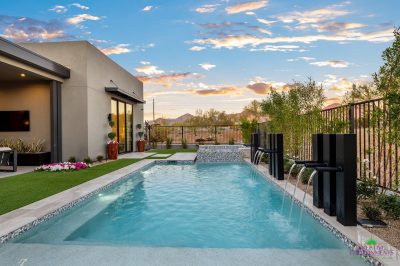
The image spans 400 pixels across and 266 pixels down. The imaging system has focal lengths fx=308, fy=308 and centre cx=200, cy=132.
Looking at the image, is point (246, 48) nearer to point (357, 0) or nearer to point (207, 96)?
point (357, 0)

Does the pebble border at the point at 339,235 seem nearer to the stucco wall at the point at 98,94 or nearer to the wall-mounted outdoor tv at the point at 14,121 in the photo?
the stucco wall at the point at 98,94

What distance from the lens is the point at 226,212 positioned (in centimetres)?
547

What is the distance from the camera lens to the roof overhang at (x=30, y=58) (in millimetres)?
7879

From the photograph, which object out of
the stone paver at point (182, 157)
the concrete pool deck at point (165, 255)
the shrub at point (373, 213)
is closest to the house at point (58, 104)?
the stone paver at point (182, 157)

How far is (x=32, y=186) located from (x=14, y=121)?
21.6 ft

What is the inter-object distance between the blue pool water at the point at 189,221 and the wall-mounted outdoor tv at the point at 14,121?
6547mm

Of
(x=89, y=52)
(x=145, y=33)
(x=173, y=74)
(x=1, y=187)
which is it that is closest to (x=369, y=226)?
(x=1, y=187)

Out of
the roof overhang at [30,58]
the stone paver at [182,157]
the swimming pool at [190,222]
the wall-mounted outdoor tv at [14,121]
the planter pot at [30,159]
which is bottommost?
Answer: the swimming pool at [190,222]

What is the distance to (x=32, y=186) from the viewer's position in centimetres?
671

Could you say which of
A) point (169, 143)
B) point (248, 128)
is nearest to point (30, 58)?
point (248, 128)

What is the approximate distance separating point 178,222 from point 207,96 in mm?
21978

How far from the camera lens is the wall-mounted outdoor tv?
470 inches

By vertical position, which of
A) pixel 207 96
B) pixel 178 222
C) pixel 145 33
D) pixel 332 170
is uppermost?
pixel 145 33

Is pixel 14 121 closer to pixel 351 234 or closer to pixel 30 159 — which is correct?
pixel 30 159
